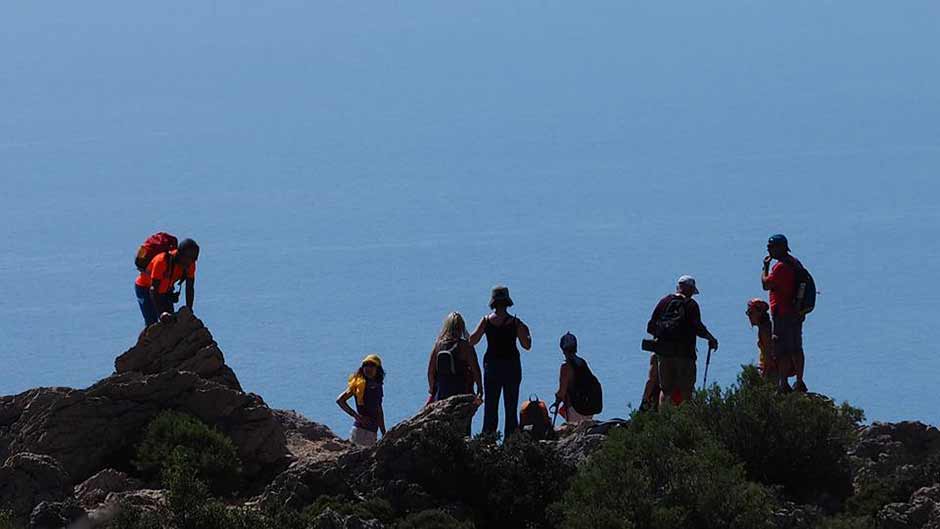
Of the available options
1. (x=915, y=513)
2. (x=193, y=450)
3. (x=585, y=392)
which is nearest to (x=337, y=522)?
(x=193, y=450)

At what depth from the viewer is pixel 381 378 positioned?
888 inches

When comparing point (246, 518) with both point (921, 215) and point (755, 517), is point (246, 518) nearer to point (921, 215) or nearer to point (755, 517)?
point (755, 517)

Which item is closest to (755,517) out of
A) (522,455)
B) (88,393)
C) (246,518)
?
(522,455)

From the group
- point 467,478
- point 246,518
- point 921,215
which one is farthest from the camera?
point 921,215

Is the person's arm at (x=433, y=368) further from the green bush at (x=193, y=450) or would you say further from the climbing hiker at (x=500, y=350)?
the green bush at (x=193, y=450)

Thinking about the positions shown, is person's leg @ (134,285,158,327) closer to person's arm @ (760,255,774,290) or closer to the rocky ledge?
the rocky ledge

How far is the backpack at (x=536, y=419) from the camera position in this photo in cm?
2198

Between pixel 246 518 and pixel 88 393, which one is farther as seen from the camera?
pixel 88 393

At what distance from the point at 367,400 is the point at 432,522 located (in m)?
2.86

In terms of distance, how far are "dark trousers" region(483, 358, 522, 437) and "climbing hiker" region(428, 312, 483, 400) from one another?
9 cm

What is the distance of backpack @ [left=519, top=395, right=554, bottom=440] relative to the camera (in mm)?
21984

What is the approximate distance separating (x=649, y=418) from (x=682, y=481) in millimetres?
1134

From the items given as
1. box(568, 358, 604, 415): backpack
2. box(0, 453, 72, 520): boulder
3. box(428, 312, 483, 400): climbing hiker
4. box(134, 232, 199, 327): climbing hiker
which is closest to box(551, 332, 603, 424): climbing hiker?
box(568, 358, 604, 415): backpack

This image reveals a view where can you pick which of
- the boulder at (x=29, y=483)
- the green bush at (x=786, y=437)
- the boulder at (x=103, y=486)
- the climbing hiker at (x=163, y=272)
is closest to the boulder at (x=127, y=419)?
the boulder at (x=103, y=486)
